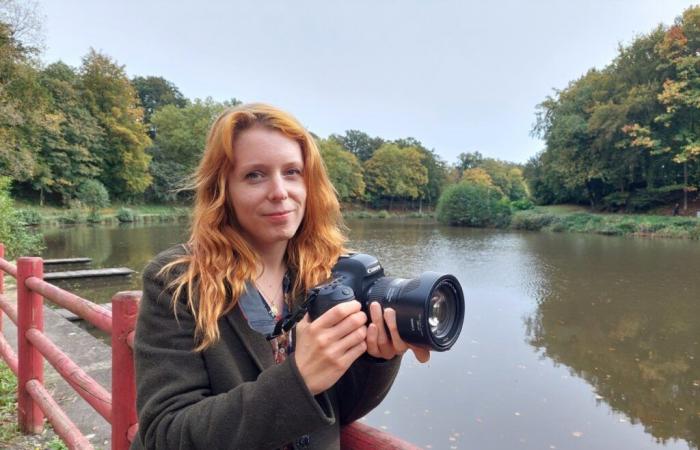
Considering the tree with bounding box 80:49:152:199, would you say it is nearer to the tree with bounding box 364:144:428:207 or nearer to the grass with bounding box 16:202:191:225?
the grass with bounding box 16:202:191:225

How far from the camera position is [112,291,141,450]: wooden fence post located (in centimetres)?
135

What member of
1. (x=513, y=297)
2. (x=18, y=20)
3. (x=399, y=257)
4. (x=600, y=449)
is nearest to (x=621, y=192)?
(x=399, y=257)

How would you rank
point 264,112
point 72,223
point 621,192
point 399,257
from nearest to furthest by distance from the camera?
point 264,112 < point 399,257 < point 72,223 < point 621,192

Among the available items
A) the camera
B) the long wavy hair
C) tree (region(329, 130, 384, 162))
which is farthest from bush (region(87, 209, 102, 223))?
tree (region(329, 130, 384, 162))

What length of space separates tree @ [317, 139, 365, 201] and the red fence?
42.5 meters

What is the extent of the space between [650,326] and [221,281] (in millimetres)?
8223

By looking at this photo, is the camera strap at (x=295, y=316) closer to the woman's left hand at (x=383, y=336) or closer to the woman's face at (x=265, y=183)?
the woman's left hand at (x=383, y=336)

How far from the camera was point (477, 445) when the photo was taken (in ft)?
12.9

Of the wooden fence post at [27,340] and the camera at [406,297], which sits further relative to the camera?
the wooden fence post at [27,340]

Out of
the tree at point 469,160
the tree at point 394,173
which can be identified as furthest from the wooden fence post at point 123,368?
the tree at point 469,160

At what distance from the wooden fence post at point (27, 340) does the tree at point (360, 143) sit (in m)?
58.0

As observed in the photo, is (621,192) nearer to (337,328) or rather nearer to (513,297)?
(513,297)

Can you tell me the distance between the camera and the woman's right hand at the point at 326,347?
782mm

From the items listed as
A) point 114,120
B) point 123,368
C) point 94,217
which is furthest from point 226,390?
point 114,120
